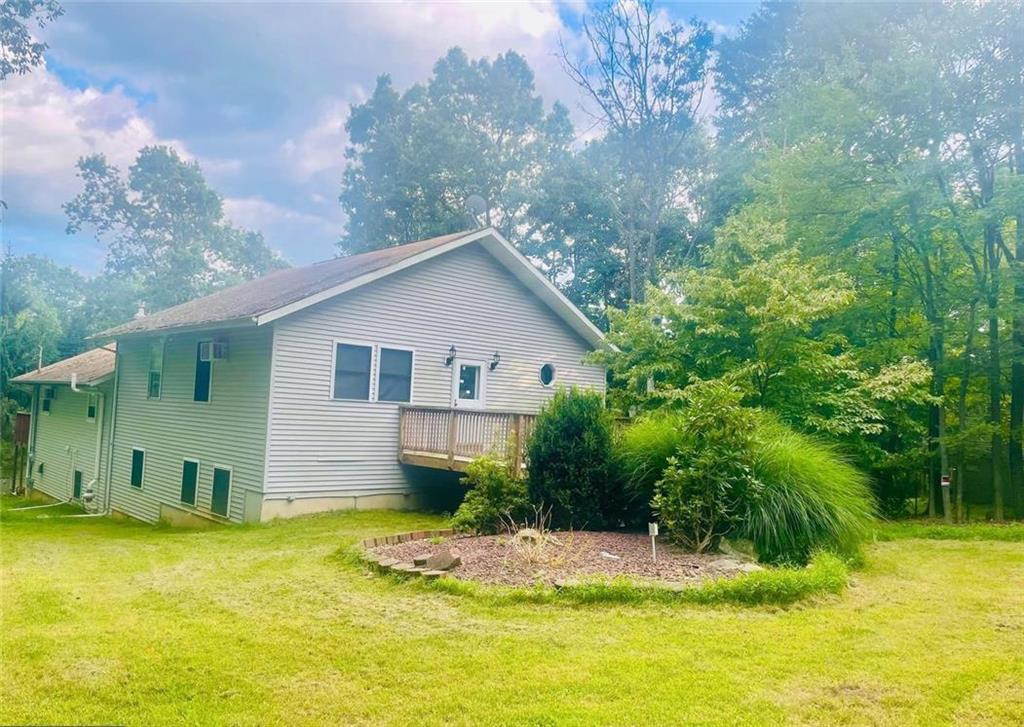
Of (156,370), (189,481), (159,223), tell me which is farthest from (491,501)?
(159,223)

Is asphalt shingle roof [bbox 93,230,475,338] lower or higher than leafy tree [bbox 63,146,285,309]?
lower

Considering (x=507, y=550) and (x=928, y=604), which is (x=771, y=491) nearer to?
(x=928, y=604)

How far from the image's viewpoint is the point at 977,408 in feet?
44.7

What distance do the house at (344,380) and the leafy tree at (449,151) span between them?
15.0m

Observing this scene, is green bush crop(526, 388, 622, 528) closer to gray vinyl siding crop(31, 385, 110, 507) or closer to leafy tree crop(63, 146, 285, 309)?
gray vinyl siding crop(31, 385, 110, 507)

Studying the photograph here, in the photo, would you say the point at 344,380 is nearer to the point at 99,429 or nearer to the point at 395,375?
the point at 395,375

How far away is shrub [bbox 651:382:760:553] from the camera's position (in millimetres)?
6543

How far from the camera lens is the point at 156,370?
47.9 feet

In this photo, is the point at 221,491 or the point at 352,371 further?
the point at 221,491

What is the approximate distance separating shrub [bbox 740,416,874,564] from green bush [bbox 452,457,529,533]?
271cm

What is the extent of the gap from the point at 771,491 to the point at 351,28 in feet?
39.1

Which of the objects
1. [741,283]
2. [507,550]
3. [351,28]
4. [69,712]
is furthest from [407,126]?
[69,712]

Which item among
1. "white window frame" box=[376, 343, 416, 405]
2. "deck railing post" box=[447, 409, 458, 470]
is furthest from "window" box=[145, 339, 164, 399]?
"deck railing post" box=[447, 409, 458, 470]

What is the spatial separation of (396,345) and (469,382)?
188cm
